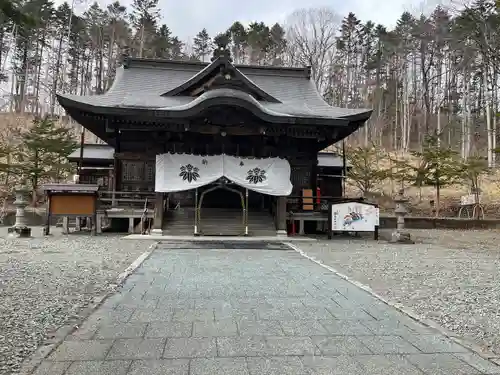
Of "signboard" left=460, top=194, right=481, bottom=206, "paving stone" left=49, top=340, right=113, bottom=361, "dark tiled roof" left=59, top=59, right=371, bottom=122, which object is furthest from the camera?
"signboard" left=460, top=194, right=481, bottom=206

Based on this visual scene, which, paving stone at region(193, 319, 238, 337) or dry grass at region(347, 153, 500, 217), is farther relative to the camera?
dry grass at region(347, 153, 500, 217)

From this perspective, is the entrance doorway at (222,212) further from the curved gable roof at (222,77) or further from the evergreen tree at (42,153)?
the evergreen tree at (42,153)

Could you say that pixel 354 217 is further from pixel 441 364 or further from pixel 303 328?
pixel 441 364

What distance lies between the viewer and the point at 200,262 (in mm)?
8188

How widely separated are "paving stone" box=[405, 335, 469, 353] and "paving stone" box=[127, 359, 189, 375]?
1.99m

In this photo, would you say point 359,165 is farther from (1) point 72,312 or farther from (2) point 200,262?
(1) point 72,312

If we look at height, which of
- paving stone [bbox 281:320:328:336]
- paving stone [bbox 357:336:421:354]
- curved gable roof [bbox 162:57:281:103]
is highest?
curved gable roof [bbox 162:57:281:103]

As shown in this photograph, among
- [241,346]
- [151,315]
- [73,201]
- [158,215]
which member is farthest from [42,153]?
[241,346]

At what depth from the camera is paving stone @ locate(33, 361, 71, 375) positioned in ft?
9.12

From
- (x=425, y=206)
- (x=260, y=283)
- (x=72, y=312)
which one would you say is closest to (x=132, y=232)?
(x=260, y=283)

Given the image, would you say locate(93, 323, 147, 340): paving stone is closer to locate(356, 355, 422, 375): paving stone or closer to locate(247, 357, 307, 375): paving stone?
locate(247, 357, 307, 375): paving stone

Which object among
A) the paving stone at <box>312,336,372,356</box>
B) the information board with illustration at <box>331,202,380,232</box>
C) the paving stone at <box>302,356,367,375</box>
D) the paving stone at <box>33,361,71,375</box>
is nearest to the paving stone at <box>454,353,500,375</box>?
the paving stone at <box>312,336,372,356</box>

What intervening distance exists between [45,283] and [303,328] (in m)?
3.97

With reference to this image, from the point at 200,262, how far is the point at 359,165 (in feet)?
55.3
